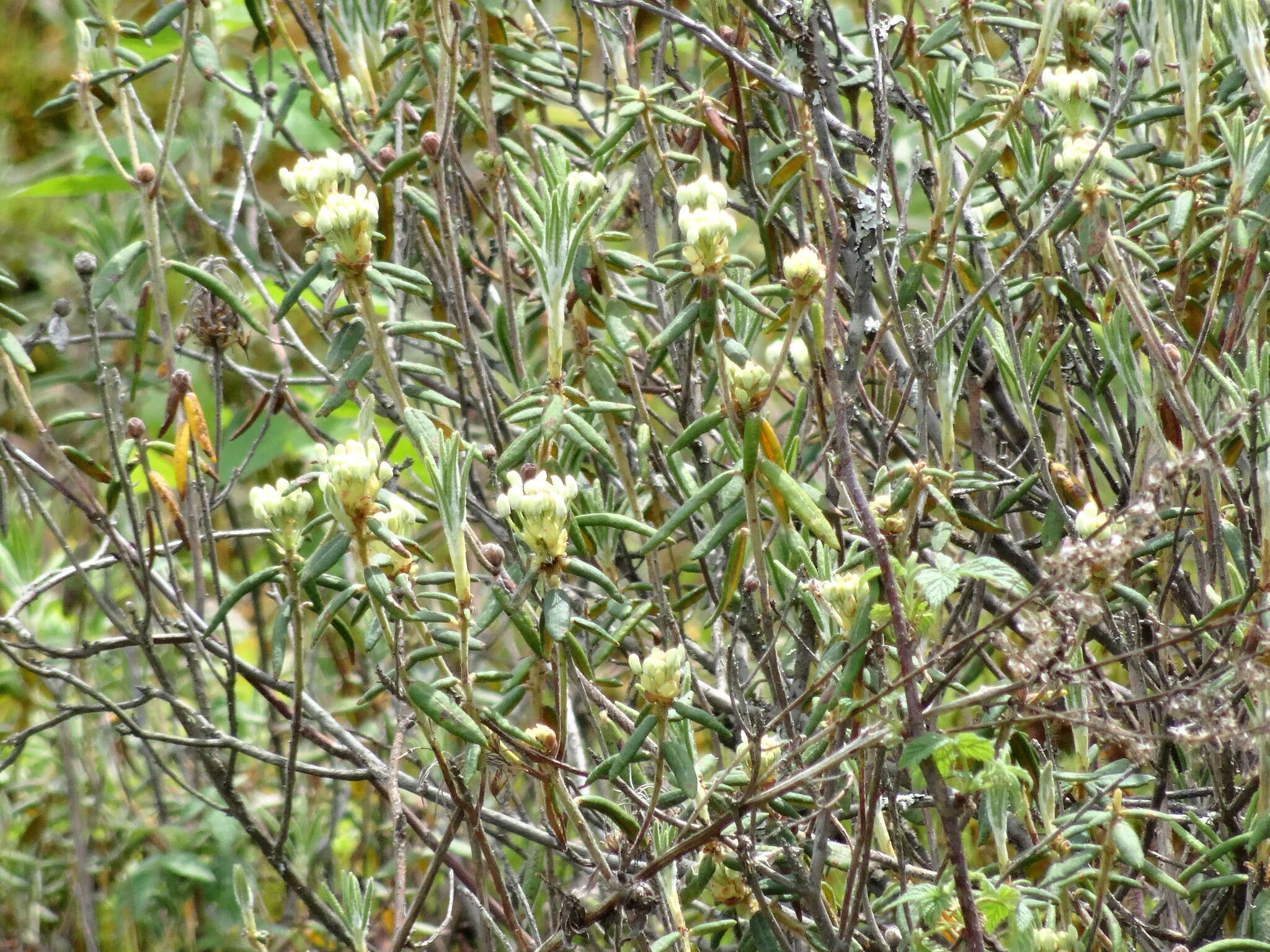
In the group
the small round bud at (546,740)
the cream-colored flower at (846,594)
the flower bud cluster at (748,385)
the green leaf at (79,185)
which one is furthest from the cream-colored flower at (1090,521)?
the green leaf at (79,185)

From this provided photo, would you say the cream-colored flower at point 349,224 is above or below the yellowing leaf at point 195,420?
above

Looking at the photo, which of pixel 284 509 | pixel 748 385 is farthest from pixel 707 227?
pixel 284 509

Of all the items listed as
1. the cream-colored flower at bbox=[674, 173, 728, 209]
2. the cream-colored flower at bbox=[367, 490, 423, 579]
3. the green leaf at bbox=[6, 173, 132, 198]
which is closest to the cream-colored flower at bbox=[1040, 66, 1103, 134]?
the cream-colored flower at bbox=[674, 173, 728, 209]

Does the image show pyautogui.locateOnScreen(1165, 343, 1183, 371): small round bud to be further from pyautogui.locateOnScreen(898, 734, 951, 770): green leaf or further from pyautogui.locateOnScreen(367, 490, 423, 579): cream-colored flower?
pyautogui.locateOnScreen(367, 490, 423, 579): cream-colored flower

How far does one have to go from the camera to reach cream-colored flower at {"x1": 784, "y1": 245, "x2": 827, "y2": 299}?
3.92ft

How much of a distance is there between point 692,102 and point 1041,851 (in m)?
1.05

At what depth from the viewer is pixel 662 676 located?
3.89 ft

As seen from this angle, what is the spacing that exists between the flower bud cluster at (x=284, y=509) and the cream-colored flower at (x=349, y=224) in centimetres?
23

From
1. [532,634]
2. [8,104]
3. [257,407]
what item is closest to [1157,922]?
[532,634]

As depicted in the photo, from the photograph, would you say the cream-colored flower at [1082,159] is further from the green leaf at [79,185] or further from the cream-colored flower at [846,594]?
the green leaf at [79,185]

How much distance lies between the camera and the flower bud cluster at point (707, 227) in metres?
1.22

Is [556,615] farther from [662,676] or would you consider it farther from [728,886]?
[728,886]

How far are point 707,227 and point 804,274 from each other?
0.34 ft

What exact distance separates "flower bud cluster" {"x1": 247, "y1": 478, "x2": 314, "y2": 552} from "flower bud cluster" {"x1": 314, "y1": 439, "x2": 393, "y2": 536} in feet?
0.48
